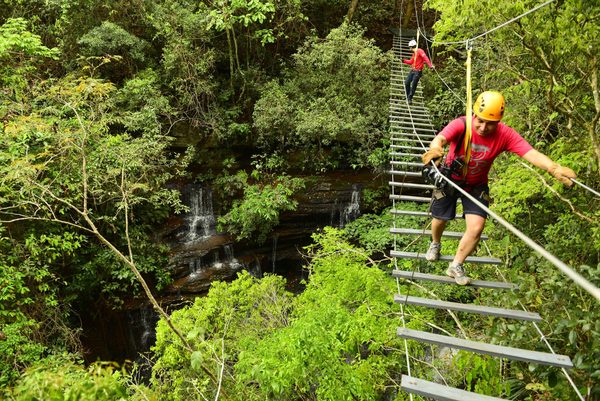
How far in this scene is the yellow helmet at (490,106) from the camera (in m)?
2.81

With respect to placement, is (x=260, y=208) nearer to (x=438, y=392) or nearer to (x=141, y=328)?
(x=141, y=328)

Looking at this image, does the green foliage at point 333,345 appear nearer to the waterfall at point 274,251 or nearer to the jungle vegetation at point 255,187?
the jungle vegetation at point 255,187

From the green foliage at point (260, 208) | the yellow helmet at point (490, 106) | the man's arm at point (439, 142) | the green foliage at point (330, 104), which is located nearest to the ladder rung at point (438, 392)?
the man's arm at point (439, 142)

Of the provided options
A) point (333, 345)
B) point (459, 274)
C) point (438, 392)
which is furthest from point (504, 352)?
point (333, 345)

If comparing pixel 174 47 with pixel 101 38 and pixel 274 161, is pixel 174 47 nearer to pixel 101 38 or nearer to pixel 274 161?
pixel 101 38

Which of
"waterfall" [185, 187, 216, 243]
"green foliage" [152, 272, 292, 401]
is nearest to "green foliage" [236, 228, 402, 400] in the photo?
"green foliage" [152, 272, 292, 401]

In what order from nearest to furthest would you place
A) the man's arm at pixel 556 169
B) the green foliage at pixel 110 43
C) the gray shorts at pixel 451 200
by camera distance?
the man's arm at pixel 556 169
the gray shorts at pixel 451 200
the green foliage at pixel 110 43

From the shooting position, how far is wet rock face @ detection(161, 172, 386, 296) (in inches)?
376

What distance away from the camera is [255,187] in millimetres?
9938

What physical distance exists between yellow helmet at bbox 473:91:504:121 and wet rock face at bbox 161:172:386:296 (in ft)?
24.1

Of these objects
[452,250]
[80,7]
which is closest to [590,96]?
[452,250]

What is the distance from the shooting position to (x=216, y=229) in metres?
10.1

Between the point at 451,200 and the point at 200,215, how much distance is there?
8.05 metres

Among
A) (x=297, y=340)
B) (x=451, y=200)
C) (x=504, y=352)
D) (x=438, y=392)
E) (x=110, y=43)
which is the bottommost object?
(x=297, y=340)
